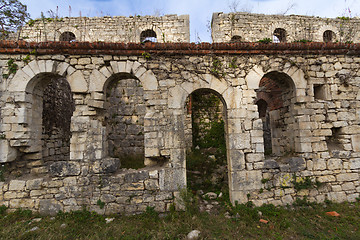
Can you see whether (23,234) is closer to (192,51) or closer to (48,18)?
(192,51)

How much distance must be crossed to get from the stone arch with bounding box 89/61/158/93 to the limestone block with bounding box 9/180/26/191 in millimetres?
2756

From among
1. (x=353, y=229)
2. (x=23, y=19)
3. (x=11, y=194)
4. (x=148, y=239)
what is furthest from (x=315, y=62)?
(x=23, y=19)

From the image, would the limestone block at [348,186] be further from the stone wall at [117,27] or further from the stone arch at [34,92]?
the stone wall at [117,27]

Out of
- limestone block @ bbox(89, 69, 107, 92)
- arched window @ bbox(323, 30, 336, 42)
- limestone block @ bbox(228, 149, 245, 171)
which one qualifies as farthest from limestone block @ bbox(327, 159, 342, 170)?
arched window @ bbox(323, 30, 336, 42)

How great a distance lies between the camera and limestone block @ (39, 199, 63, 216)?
13.0 ft

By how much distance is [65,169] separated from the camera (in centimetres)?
404

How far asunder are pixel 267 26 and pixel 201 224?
409 inches

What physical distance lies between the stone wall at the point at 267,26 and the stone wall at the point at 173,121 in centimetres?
535

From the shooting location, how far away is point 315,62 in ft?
15.4

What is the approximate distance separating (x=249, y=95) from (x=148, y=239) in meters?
4.11

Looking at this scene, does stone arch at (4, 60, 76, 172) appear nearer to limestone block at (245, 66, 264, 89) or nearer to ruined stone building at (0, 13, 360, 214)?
ruined stone building at (0, 13, 360, 214)

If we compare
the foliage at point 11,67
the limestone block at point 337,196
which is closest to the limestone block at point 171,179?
the limestone block at point 337,196

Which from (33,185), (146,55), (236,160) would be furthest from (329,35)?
(33,185)

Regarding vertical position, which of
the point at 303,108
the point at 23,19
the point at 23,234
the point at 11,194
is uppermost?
the point at 23,19
